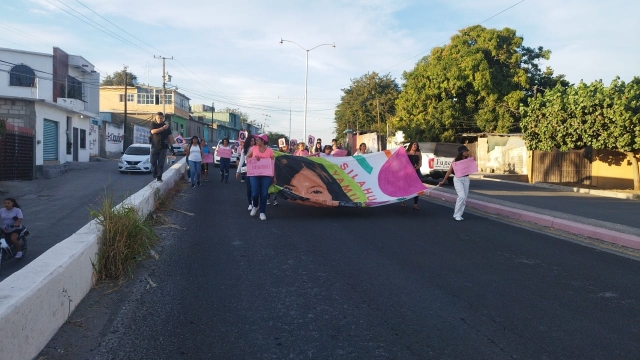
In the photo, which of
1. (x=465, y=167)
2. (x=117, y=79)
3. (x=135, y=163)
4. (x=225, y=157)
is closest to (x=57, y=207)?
(x=225, y=157)

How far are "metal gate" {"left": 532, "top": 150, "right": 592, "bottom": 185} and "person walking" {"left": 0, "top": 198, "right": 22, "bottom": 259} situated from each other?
28.0 meters

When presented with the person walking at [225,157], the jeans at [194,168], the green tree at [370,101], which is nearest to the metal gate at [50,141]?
the person walking at [225,157]

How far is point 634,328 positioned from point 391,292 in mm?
2195

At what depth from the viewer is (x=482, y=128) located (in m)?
38.4

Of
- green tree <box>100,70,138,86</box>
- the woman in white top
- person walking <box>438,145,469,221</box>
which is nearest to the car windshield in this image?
the woman in white top

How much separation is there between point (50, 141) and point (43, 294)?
28.5m

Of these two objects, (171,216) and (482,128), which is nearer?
(171,216)

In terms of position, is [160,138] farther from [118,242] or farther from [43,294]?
[43,294]

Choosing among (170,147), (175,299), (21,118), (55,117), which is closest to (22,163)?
(21,118)

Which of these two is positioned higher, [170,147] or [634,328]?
[170,147]

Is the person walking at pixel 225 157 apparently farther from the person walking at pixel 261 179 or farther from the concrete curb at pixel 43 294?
the concrete curb at pixel 43 294

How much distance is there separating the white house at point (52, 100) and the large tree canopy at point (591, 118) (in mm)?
23287

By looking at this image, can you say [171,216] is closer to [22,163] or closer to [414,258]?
[414,258]

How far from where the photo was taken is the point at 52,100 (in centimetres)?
3506
